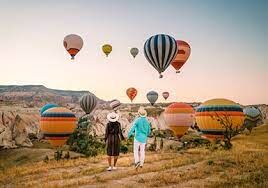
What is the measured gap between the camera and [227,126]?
76.2 ft

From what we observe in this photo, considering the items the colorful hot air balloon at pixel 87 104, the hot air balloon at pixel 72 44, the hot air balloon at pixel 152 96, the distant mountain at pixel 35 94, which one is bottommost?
the colorful hot air balloon at pixel 87 104

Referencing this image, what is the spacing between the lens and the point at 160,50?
29.5 m

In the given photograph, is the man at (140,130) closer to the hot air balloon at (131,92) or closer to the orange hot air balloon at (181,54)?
the orange hot air balloon at (181,54)

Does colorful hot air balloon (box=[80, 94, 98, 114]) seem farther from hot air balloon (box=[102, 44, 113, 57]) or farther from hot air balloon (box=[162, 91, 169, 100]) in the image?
hot air balloon (box=[162, 91, 169, 100])

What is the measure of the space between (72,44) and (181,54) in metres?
11.5

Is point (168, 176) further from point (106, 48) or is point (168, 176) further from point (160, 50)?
point (106, 48)

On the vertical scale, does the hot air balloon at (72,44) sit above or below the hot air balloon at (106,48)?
below

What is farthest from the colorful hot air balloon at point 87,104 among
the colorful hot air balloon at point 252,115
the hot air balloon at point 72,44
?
the colorful hot air balloon at point 252,115

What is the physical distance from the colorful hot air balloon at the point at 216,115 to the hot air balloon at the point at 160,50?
645cm

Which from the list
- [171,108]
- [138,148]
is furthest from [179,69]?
[138,148]

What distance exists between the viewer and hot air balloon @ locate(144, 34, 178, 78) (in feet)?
96.7

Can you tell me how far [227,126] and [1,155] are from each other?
63.7 ft

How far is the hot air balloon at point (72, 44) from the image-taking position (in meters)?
36.3

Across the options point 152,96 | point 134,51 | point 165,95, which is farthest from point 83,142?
point 165,95
